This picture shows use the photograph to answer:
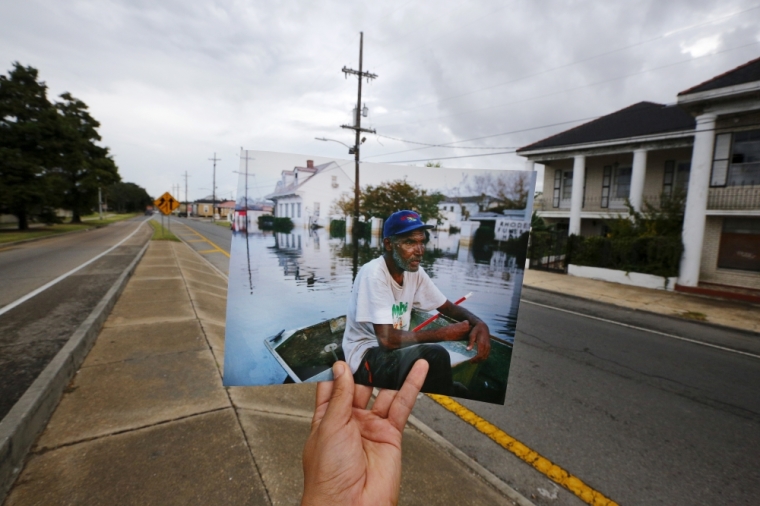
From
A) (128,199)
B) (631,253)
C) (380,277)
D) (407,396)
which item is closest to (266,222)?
(380,277)

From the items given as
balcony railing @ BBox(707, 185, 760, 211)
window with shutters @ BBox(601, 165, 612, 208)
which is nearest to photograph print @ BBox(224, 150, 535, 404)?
balcony railing @ BBox(707, 185, 760, 211)

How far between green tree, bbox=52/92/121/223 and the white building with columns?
31.4 meters

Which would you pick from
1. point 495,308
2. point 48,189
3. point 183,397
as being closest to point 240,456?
point 183,397

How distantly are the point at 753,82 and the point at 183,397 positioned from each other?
1538 centimetres

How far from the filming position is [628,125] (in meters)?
17.0

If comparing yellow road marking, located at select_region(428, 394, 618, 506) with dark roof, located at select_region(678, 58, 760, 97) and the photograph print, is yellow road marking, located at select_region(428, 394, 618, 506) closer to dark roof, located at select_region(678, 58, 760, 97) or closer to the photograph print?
the photograph print

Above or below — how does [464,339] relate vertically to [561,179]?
below

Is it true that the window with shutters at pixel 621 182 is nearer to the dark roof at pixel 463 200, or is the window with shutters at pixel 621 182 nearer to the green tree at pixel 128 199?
the dark roof at pixel 463 200

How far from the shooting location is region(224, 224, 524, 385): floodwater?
1739mm

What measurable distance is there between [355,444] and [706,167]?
48.4ft

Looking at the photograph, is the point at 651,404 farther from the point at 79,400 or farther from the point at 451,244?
the point at 79,400

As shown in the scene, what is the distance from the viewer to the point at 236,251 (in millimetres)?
1844

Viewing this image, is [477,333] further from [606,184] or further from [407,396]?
[606,184]

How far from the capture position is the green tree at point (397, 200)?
6.04ft
